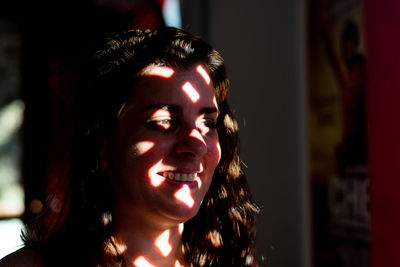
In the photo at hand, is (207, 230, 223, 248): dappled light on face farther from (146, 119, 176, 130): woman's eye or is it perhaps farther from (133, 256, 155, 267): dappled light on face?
(146, 119, 176, 130): woman's eye

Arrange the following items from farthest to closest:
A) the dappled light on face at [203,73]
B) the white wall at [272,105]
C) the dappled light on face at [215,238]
Answer: the white wall at [272,105] → the dappled light on face at [215,238] → the dappled light on face at [203,73]

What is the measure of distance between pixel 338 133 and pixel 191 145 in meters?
1.89

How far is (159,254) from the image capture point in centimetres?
102

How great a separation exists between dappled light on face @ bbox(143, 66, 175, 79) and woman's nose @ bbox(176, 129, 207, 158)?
0.13m

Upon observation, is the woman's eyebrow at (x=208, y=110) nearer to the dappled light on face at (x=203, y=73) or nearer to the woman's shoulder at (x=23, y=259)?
the dappled light on face at (x=203, y=73)

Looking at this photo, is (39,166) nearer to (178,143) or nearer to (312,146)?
(312,146)

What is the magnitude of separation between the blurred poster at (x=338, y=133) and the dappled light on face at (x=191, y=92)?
1.63 meters

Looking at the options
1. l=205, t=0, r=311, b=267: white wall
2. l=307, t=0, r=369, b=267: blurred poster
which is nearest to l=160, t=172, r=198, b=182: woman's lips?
l=307, t=0, r=369, b=267: blurred poster

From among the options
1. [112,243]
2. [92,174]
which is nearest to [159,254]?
[112,243]

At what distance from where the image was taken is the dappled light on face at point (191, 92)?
996 millimetres

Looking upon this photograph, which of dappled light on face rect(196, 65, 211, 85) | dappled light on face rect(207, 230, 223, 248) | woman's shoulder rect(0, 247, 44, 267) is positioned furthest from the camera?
dappled light on face rect(207, 230, 223, 248)

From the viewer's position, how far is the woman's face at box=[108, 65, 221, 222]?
0.94 m

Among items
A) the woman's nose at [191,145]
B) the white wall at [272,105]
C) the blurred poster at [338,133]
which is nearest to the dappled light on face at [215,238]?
the woman's nose at [191,145]

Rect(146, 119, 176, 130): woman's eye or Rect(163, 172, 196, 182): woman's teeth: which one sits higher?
Rect(146, 119, 176, 130): woman's eye
